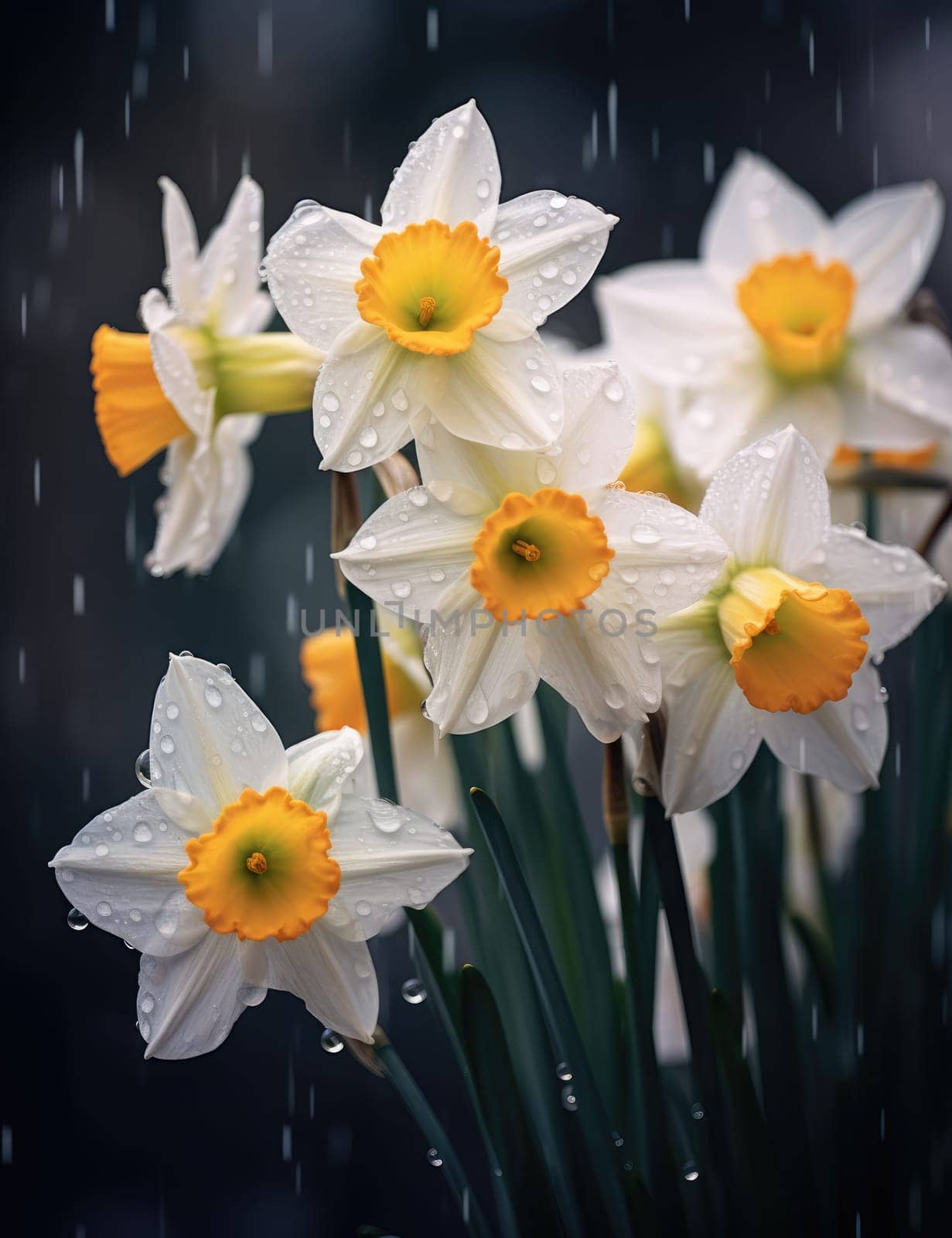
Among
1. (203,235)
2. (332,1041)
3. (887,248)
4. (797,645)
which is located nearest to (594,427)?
(797,645)

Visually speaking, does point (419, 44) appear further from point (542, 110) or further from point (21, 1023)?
point (21, 1023)

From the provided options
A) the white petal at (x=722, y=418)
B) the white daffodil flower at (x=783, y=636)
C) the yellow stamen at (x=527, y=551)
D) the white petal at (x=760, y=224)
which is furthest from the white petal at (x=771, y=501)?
the white petal at (x=760, y=224)

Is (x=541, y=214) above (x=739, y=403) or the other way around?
above

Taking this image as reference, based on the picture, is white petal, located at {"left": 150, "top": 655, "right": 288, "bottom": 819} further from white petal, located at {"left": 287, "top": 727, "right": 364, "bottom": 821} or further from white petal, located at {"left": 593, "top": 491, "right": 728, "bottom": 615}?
white petal, located at {"left": 593, "top": 491, "right": 728, "bottom": 615}

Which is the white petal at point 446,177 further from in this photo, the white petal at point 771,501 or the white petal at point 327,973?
the white petal at point 327,973

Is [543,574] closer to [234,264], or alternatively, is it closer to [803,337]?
[234,264]

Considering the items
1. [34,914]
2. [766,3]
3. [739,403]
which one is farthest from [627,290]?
[34,914]
